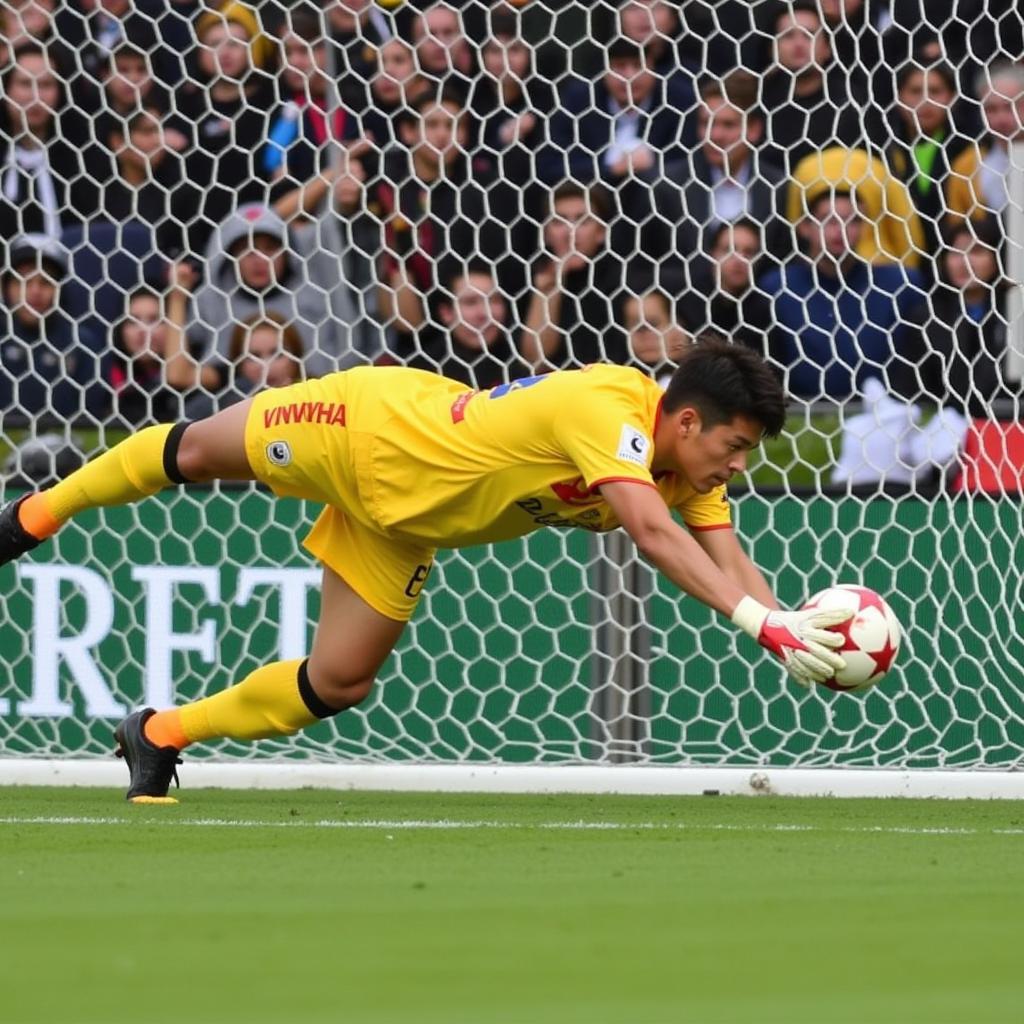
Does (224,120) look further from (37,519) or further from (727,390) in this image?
(727,390)

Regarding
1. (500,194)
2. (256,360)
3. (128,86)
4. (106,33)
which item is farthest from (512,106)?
(106,33)

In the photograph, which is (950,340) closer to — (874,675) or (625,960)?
(874,675)

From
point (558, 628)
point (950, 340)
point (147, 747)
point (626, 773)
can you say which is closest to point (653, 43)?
point (950, 340)

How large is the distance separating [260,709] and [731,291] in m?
2.84

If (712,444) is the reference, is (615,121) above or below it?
above

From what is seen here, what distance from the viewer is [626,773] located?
7.96m

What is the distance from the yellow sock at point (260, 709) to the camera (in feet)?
22.3

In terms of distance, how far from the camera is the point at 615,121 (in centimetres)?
866

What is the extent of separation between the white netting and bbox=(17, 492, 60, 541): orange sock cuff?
6.28ft

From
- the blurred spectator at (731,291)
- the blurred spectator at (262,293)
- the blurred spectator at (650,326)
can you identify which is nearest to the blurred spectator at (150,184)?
the blurred spectator at (262,293)

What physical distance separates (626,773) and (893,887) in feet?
10.7

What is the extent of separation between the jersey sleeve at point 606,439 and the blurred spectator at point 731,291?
2696 mm

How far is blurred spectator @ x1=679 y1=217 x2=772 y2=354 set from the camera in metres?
8.62

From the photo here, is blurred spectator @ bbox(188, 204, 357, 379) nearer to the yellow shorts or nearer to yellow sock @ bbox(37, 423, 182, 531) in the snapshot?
the yellow shorts
